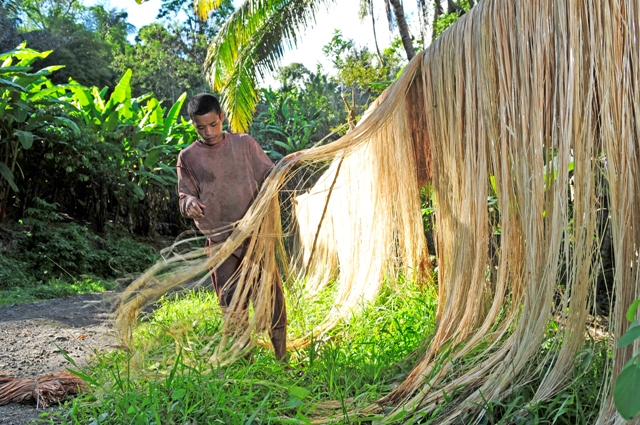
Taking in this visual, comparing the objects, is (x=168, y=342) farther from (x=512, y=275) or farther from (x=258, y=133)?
(x=258, y=133)

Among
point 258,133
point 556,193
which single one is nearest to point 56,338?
point 556,193

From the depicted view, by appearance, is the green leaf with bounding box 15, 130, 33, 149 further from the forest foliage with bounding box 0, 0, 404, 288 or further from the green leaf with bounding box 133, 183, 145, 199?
the green leaf with bounding box 133, 183, 145, 199

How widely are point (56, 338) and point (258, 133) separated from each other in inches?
403

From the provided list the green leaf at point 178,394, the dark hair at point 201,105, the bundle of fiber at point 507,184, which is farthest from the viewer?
the dark hair at point 201,105

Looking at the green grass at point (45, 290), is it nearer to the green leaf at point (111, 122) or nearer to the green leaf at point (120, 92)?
the green leaf at point (111, 122)

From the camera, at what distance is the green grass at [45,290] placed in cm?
705

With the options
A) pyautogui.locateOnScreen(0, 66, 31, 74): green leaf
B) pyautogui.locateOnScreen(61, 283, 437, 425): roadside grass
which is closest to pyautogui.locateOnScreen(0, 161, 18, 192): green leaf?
pyautogui.locateOnScreen(0, 66, 31, 74): green leaf

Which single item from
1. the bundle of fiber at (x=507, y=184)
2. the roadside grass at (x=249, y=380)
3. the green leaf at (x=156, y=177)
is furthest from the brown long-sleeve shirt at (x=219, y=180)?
the green leaf at (x=156, y=177)

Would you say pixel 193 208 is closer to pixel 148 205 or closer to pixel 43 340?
pixel 43 340

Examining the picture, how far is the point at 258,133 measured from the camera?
14.6 m

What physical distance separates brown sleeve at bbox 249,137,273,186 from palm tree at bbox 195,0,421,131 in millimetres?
7185

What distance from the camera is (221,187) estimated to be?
3.24 meters

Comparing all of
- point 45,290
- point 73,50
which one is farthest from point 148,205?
point 73,50

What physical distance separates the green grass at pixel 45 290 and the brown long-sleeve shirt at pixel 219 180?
430 cm
